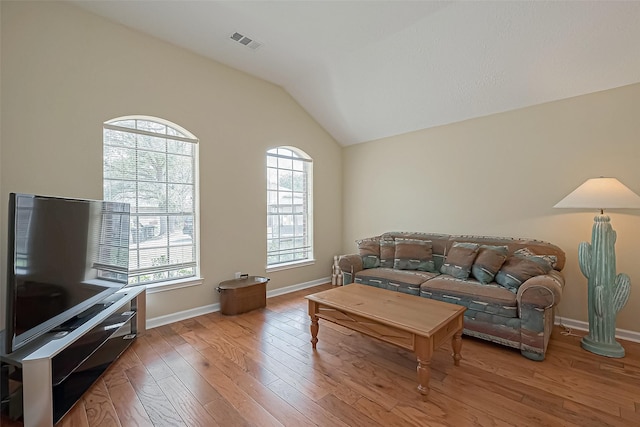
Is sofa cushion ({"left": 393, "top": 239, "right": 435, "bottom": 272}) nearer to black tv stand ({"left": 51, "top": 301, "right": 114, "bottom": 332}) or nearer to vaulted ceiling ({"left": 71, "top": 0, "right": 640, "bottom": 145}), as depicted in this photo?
vaulted ceiling ({"left": 71, "top": 0, "right": 640, "bottom": 145})

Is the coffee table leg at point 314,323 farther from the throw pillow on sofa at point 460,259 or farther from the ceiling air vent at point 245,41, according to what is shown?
the ceiling air vent at point 245,41

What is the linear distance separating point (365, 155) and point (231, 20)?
2911mm

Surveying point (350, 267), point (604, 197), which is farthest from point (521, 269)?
point (350, 267)

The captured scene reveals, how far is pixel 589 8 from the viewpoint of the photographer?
230 centimetres

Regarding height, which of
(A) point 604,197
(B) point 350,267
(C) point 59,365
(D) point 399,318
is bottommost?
(C) point 59,365

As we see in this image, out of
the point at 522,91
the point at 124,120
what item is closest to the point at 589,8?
the point at 522,91

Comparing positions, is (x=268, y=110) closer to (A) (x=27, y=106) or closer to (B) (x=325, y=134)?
(B) (x=325, y=134)

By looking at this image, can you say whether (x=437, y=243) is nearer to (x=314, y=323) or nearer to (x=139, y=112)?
(x=314, y=323)

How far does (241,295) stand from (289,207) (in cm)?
168

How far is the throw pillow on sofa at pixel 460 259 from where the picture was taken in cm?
316

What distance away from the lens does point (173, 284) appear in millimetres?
3188

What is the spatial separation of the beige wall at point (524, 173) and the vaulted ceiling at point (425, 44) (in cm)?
26

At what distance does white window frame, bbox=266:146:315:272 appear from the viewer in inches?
169

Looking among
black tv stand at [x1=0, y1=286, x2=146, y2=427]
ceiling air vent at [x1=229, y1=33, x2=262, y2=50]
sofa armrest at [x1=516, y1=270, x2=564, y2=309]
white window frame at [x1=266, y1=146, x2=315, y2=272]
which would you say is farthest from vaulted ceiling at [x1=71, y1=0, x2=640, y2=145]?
black tv stand at [x1=0, y1=286, x2=146, y2=427]
